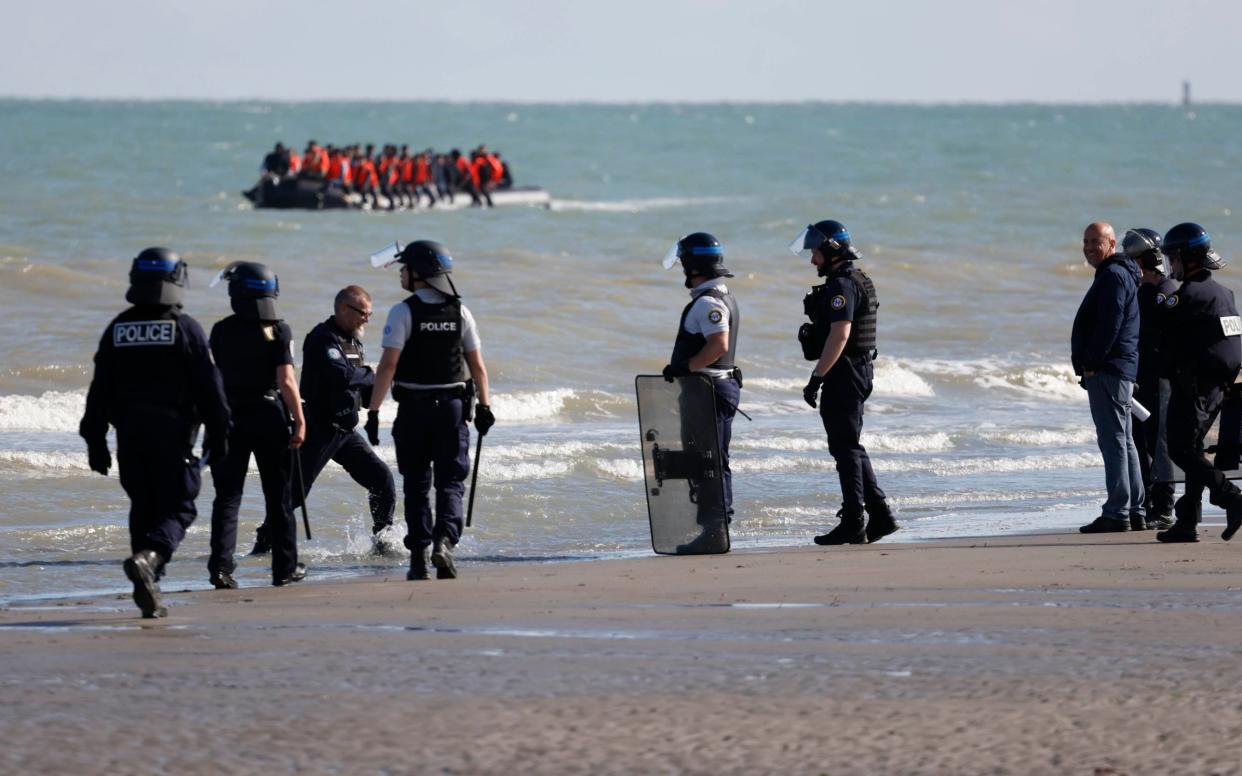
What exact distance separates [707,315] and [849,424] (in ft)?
3.26

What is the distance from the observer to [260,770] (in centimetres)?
428

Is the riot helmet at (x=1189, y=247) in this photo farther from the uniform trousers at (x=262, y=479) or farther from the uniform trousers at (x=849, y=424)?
the uniform trousers at (x=262, y=479)

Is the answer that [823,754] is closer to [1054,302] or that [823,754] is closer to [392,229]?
[1054,302]

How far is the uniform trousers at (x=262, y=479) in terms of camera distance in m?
7.86

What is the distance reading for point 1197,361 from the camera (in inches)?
322

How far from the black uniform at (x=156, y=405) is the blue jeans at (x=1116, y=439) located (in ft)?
14.4

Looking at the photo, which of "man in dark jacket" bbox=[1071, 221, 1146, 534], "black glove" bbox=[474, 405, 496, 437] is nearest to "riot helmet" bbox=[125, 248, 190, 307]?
"black glove" bbox=[474, 405, 496, 437]

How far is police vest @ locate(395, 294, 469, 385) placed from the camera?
7.80 metres

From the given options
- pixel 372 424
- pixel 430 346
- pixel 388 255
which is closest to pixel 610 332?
pixel 372 424

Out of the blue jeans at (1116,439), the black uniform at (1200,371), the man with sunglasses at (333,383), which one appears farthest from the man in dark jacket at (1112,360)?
the man with sunglasses at (333,383)

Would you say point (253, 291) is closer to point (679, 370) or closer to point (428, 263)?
point (428, 263)

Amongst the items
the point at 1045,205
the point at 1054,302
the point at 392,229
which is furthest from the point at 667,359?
the point at 1045,205

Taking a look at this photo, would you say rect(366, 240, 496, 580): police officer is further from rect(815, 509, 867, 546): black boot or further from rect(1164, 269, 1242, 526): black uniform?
rect(1164, 269, 1242, 526): black uniform

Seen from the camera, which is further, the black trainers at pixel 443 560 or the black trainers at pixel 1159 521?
the black trainers at pixel 1159 521
